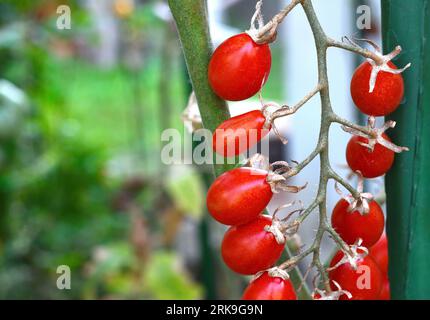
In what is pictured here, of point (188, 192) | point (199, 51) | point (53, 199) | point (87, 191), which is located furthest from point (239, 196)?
point (87, 191)

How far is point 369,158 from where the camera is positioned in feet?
1.70

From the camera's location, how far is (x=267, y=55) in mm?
515

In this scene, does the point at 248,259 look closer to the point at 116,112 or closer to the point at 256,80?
the point at 256,80

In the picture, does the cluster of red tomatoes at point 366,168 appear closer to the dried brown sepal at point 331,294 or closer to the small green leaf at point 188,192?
the dried brown sepal at point 331,294

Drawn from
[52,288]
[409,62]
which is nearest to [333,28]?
[52,288]

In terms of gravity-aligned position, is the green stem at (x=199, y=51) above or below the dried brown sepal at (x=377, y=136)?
above

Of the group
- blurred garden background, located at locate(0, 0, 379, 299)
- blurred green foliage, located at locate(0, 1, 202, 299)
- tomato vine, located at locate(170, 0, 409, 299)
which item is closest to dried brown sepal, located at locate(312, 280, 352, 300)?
tomato vine, located at locate(170, 0, 409, 299)

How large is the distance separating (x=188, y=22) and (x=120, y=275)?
64.8 inches

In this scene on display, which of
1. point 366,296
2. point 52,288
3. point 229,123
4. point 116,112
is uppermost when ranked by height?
point 116,112

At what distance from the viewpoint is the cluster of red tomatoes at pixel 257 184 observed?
0.50 metres

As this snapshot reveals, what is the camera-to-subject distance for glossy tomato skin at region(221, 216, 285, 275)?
0.50 metres

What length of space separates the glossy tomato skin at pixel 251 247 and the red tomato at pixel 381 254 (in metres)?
0.12

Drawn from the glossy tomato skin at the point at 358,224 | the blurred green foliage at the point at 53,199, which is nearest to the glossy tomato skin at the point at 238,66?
the glossy tomato skin at the point at 358,224

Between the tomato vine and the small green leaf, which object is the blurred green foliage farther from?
the tomato vine
